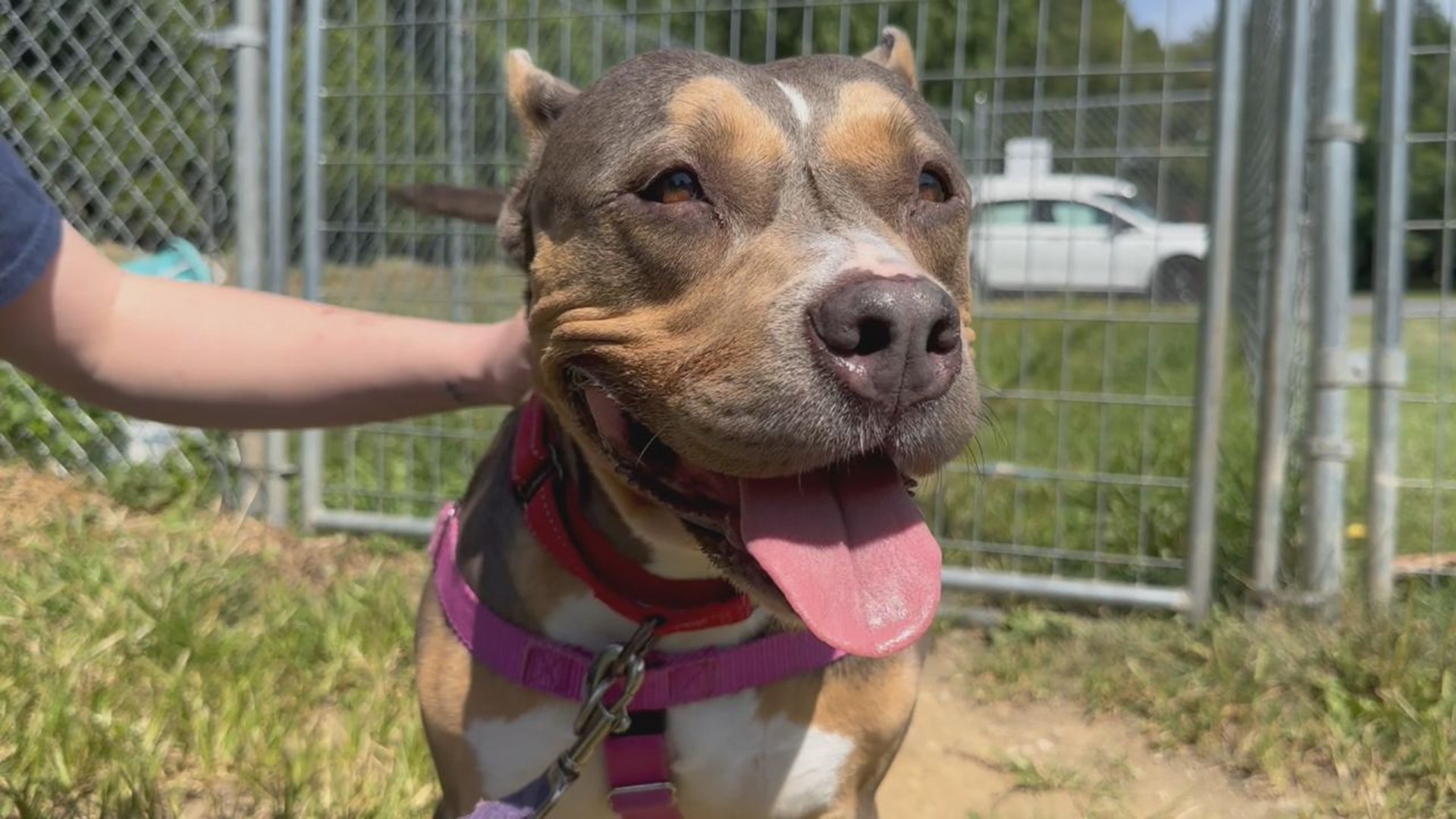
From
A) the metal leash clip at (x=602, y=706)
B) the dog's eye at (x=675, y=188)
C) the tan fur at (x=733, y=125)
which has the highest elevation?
the tan fur at (x=733, y=125)

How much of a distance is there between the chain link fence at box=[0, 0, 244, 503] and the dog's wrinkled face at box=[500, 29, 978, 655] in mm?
3838

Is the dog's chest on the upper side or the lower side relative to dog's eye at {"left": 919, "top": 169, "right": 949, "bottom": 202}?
lower

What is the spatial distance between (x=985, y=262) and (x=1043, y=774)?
3.09 metres

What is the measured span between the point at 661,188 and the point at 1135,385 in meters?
5.58

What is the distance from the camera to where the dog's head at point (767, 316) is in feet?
5.62

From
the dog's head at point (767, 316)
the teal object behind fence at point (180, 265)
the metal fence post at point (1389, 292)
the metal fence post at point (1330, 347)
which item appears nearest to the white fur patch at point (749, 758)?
the dog's head at point (767, 316)

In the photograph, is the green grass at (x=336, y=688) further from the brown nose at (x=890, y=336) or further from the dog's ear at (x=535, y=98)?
the brown nose at (x=890, y=336)

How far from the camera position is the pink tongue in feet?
5.67

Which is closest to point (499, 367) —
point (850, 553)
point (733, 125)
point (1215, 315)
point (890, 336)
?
point (733, 125)

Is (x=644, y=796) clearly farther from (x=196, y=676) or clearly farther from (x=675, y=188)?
(x=196, y=676)

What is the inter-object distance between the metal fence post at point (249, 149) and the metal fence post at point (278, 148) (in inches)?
2.1

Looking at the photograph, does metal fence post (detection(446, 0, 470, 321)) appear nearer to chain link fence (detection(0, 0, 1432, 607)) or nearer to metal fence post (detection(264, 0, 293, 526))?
chain link fence (detection(0, 0, 1432, 607))

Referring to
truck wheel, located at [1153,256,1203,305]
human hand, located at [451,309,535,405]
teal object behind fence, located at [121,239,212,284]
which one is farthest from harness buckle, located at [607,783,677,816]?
truck wheel, located at [1153,256,1203,305]

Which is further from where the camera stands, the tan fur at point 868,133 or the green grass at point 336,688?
the green grass at point 336,688
